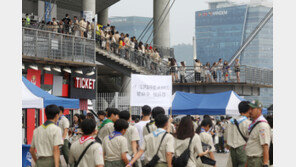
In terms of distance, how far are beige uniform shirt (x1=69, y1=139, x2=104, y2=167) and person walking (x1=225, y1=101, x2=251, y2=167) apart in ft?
11.3

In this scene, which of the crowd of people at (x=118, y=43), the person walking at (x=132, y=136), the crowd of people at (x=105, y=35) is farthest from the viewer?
the crowd of people at (x=118, y=43)

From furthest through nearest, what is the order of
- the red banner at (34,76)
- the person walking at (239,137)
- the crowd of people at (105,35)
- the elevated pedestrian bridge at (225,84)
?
the elevated pedestrian bridge at (225,84), the crowd of people at (105,35), the red banner at (34,76), the person walking at (239,137)

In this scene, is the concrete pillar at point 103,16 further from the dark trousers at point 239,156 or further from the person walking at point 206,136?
the dark trousers at point 239,156

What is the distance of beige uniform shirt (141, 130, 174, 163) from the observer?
8.11m

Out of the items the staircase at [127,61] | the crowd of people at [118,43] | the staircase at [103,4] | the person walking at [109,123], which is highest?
the staircase at [103,4]

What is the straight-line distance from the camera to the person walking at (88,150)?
724 cm

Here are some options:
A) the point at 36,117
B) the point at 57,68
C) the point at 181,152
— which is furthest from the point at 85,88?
the point at 181,152

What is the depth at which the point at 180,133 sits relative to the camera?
27.9 ft

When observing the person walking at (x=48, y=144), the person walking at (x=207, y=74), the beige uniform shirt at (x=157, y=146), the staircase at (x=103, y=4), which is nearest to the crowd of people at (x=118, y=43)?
the person walking at (x=207, y=74)

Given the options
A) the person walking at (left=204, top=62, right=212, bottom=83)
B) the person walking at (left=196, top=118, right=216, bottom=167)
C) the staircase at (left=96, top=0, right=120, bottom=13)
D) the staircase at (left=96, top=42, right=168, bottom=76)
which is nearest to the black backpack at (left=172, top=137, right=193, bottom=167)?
the person walking at (left=196, top=118, right=216, bottom=167)

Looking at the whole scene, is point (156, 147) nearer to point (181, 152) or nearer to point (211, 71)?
point (181, 152)

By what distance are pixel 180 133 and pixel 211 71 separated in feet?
93.7

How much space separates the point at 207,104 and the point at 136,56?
13398 mm

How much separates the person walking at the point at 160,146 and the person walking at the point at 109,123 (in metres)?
2.13
